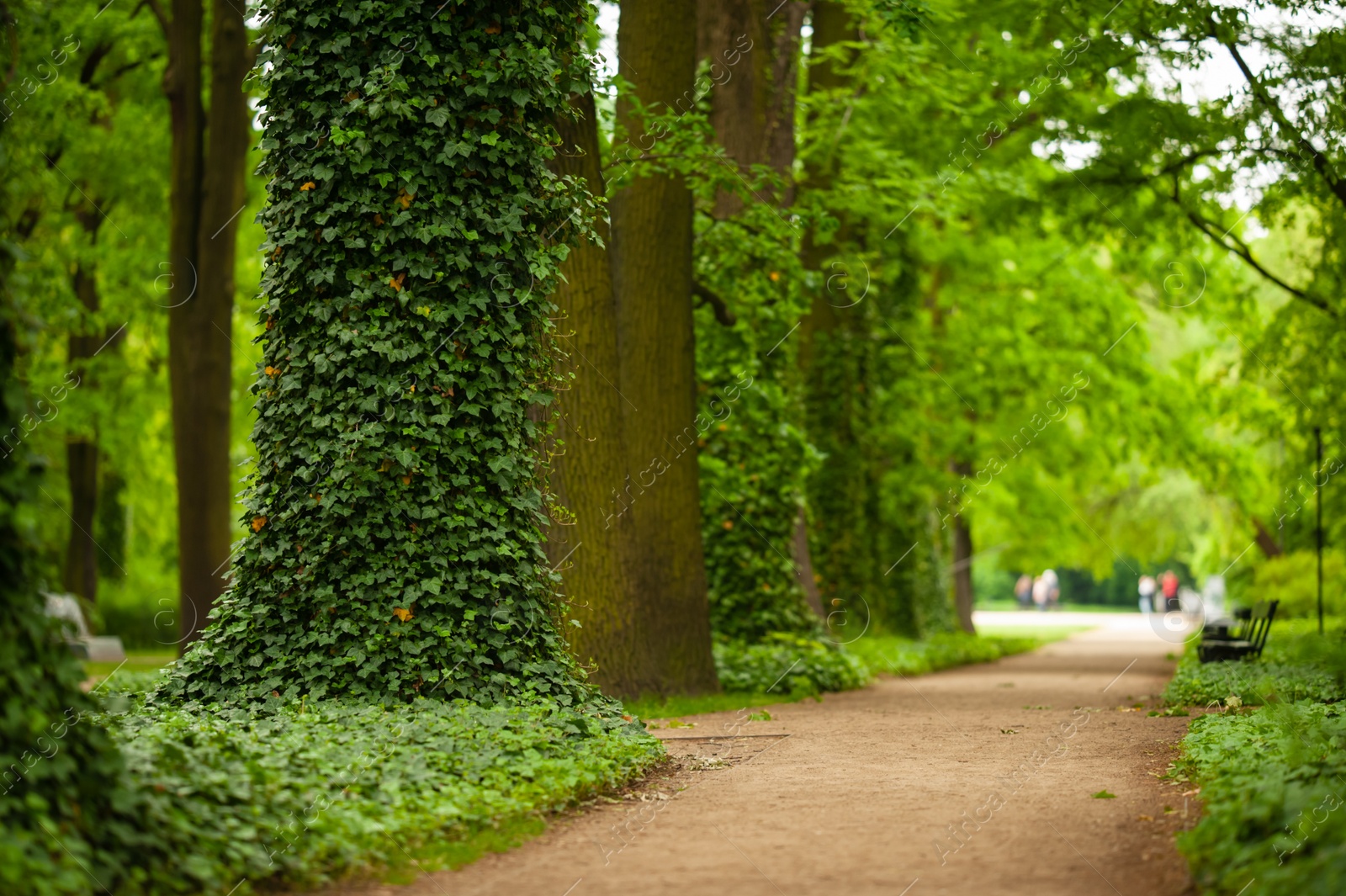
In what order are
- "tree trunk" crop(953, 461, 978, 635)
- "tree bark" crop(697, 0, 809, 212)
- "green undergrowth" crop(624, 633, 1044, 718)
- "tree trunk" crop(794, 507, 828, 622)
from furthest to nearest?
"tree trunk" crop(953, 461, 978, 635)
"tree trunk" crop(794, 507, 828, 622)
"tree bark" crop(697, 0, 809, 212)
"green undergrowth" crop(624, 633, 1044, 718)

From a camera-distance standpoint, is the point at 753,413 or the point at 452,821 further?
the point at 753,413

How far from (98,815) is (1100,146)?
52.7 ft

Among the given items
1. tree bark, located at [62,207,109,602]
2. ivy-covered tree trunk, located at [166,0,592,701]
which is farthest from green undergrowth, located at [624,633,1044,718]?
tree bark, located at [62,207,109,602]

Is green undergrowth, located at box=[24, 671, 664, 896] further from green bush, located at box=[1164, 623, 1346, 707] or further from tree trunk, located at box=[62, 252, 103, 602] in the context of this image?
tree trunk, located at box=[62, 252, 103, 602]

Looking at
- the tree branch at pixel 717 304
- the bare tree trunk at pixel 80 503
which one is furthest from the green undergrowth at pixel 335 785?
the bare tree trunk at pixel 80 503

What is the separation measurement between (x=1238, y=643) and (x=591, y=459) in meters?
8.73

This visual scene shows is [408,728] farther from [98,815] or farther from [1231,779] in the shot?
[1231,779]

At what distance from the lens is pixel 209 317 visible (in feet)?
56.7

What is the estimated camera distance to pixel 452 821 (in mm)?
6340

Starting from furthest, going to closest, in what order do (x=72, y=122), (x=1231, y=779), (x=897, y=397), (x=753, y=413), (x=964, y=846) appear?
1. (x=897, y=397)
2. (x=72, y=122)
3. (x=753, y=413)
4. (x=1231, y=779)
5. (x=964, y=846)

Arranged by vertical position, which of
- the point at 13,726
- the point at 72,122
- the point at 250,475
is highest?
the point at 72,122

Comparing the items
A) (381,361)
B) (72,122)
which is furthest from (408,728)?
(72,122)

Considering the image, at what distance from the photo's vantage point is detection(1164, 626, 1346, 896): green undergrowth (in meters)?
5.07

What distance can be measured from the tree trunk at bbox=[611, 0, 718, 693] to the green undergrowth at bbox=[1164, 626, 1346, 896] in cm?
507
